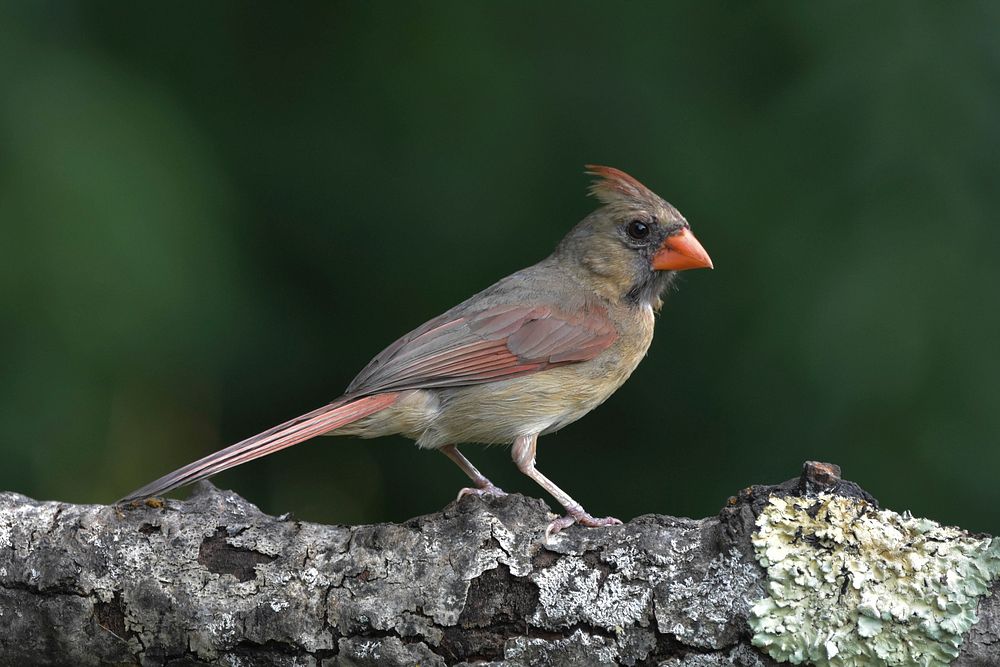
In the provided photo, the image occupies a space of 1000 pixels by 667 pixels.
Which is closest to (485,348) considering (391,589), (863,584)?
(391,589)

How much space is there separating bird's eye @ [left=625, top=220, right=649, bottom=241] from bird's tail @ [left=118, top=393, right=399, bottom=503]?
1114mm

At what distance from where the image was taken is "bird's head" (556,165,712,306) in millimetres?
4230

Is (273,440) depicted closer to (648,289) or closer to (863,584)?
(863,584)

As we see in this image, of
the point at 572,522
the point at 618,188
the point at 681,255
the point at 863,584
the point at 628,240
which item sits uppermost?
the point at 618,188

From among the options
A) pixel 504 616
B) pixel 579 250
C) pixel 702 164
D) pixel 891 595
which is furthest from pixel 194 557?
pixel 702 164

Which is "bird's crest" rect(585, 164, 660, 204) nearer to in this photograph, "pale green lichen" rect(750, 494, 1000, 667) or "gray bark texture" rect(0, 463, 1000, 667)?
"gray bark texture" rect(0, 463, 1000, 667)

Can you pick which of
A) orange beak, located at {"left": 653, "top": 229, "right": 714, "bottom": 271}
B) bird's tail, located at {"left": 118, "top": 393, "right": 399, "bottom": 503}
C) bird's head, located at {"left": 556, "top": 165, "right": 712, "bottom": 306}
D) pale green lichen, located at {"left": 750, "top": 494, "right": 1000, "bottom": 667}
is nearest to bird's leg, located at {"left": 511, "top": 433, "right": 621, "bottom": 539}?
bird's tail, located at {"left": 118, "top": 393, "right": 399, "bottom": 503}

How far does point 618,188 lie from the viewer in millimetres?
4262

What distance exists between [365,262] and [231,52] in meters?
0.95

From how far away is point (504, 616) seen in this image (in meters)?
2.60

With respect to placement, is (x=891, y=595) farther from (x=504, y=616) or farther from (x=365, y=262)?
(x=365, y=262)

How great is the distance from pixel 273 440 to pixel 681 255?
162 centimetres

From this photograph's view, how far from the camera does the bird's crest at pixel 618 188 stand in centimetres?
421

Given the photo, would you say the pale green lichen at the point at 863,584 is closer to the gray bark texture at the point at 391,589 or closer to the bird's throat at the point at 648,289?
the gray bark texture at the point at 391,589
